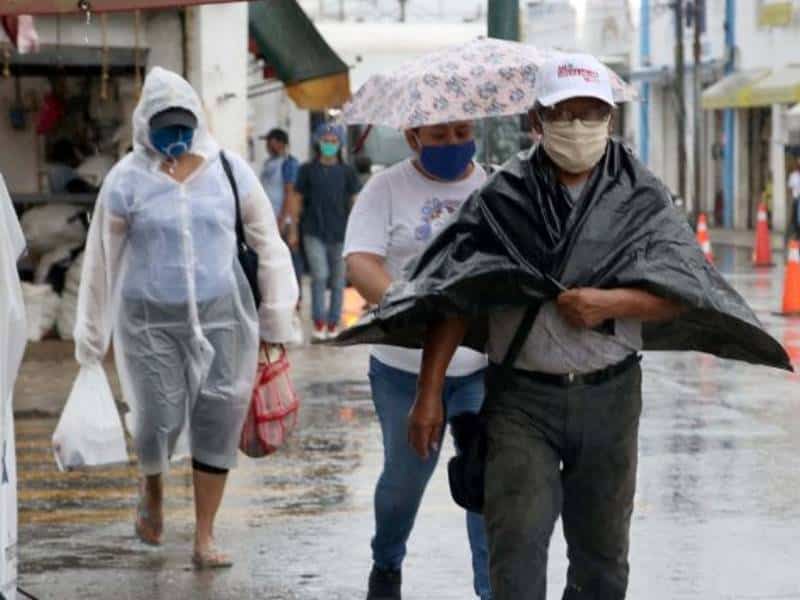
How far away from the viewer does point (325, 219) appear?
18141mm

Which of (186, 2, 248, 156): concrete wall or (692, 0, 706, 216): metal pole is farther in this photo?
(692, 0, 706, 216): metal pole

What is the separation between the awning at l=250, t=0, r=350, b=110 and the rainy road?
19.9ft

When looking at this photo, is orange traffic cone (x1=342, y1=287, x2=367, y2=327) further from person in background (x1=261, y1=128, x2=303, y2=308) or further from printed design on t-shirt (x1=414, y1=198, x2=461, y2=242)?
printed design on t-shirt (x1=414, y1=198, x2=461, y2=242)

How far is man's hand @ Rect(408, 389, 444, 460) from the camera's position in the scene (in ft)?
19.8

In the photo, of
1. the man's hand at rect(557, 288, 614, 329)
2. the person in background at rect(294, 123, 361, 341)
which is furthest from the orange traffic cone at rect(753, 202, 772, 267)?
the man's hand at rect(557, 288, 614, 329)

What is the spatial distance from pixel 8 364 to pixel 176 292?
193 cm

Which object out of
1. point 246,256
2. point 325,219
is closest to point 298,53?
point 325,219

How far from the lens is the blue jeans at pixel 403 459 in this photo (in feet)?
23.1

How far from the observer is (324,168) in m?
Answer: 18.6

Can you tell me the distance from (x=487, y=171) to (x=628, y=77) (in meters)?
46.8

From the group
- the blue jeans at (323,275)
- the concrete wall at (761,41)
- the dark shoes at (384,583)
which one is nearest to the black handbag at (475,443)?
the dark shoes at (384,583)

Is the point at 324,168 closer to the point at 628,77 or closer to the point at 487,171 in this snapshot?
the point at 487,171

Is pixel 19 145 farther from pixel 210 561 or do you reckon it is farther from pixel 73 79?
pixel 210 561

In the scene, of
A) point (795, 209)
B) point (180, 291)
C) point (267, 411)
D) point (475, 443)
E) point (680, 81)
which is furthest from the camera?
point (680, 81)
